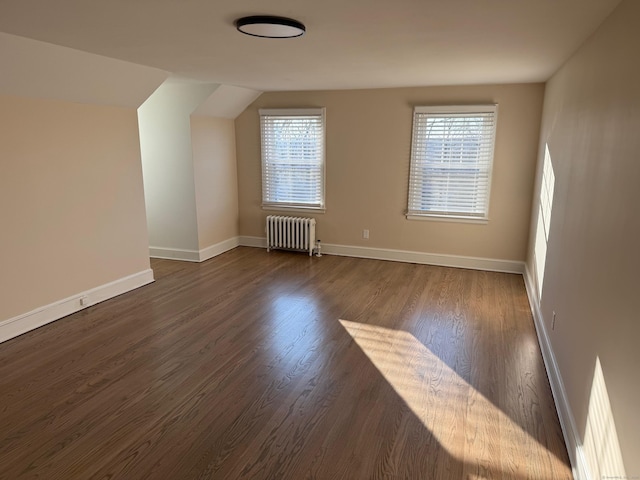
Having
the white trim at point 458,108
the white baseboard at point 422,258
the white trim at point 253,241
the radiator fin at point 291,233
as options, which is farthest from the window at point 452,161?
the white trim at point 253,241

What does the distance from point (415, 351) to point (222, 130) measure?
4.16 meters

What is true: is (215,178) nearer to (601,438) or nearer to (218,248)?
(218,248)

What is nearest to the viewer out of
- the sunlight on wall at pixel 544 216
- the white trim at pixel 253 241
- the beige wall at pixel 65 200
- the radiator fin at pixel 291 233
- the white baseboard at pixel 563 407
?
the white baseboard at pixel 563 407

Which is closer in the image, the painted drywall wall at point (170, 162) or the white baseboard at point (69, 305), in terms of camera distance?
the white baseboard at point (69, 305)

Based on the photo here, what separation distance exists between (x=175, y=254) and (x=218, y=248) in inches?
23.5

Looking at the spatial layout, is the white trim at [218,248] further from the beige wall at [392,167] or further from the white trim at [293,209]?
the white trim at [293,209]

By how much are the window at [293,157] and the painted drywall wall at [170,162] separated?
1.14m

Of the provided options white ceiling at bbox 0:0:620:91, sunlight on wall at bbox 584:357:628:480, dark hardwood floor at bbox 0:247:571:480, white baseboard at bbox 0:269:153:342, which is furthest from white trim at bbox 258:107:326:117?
sunlight on wall at bbox 584:357:628:480

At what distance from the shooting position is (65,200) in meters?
3.73

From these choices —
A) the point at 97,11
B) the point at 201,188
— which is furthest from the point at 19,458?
the point at 201,188

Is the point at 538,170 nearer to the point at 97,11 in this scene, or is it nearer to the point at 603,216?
the point at 603,216

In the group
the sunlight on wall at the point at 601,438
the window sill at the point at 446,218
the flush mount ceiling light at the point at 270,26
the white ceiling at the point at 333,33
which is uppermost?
the white ceiling at the point at 333,33

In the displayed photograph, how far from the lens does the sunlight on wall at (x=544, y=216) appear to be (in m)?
3.51

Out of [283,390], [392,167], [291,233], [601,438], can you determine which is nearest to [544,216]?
[392,167]
